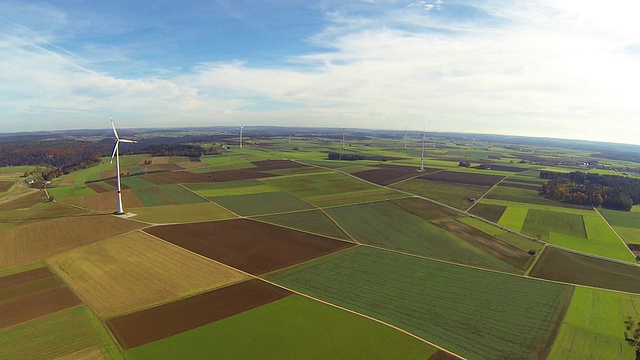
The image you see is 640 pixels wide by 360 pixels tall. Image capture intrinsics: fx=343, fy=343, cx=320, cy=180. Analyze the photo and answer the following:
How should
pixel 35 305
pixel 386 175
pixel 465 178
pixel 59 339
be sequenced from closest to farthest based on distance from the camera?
pixel 59 339 → pixel 35 305 → pixel 465 178 → pixel 386 175

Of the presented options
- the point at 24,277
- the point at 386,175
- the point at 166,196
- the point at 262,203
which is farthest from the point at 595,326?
the point at 386,175

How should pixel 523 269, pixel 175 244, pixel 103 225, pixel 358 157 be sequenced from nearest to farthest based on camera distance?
pixel 523 269 → pixel 175 244 → pixel 103 225 → pixel 358 157

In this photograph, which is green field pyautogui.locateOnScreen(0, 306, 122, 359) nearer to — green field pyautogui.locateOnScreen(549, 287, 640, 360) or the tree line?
green field pyautogui.locateOnScreen(549, 287, 640, 360)

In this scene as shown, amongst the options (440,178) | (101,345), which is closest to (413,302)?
(101,345)

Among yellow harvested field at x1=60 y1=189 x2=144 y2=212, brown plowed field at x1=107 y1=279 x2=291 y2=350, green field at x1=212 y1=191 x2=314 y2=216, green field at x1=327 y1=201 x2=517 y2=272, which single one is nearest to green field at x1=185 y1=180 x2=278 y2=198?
green field at x1=212 y1=191 x2=314 y2=216

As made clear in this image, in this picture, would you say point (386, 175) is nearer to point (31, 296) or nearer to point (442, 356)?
point (442, 356)

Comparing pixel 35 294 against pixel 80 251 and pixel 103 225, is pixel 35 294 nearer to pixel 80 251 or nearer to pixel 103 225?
pixel 80 251
